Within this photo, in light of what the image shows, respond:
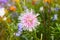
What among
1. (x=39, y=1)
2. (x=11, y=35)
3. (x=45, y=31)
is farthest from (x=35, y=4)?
(x=11, y=35)

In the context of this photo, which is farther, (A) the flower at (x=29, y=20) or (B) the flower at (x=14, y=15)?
(B) the flower at (x=14, y=15)

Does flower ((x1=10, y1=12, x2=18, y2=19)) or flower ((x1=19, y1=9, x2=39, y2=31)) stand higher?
flower ((x1=10, y1=12, x2=18, y2=19))

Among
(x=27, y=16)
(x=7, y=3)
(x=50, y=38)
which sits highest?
(x=7, y=3)

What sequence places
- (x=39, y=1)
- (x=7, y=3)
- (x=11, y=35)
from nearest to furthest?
(x=11, y=35), (x=7, y=3), (x=39, y=1)

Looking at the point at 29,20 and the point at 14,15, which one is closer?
the point at 29,20

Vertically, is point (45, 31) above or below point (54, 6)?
below

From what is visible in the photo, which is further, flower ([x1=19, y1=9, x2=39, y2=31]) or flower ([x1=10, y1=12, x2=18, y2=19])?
flower ([x1=10, y1=12, x2=18, y2=19])

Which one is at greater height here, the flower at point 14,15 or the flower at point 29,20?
the flower at point 14,15

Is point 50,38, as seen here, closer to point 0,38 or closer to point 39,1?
point 0,38
